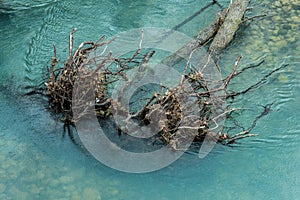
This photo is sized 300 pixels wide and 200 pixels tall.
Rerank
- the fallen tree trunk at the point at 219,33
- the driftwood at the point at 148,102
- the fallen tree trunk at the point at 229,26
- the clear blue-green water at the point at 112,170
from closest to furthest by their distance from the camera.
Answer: the clear blue-green water at the point at 112,170 < the driftwood at the point at 148,102 < the fallen tree trunk at the point at 219,33 < the fallen tree trunk at the point at 229,26

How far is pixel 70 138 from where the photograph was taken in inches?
198

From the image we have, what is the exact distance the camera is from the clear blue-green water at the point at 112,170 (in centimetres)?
→ 464

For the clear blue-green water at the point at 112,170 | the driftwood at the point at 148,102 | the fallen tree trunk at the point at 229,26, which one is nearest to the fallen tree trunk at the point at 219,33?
the fallen tree trunk at the point at 229,26

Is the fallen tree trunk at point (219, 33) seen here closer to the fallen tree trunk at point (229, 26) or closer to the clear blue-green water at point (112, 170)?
the fallen tree trunk at point (229, 26)

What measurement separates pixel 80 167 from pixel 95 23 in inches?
94.2

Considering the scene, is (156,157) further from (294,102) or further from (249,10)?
(249,10)

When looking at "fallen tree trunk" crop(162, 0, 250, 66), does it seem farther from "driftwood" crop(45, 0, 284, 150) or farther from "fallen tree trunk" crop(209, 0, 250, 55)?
"driftwood" crop(45, 0, 284, 150)

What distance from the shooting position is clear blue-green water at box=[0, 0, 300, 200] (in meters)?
4.64

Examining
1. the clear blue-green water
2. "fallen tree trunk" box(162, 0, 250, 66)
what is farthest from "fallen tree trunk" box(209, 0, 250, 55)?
the clear blue-green water

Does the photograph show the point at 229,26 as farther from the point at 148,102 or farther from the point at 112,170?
the point at 112,170

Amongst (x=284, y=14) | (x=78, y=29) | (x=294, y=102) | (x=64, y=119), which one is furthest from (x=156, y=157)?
(x=284, y=14)

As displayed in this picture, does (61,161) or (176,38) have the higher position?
(176,38)

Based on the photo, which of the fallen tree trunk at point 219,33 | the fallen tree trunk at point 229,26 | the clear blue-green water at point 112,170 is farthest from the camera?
the fallen tree trunk at point 229,26

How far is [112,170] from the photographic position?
4.77 meters
